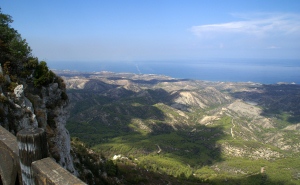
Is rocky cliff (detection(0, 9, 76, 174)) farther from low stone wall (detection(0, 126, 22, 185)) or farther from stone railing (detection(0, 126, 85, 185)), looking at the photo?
stone railing (detection(0, 126, 85, 185))

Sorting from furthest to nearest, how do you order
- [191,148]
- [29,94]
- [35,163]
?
[191,148] < [29,94] < [35,163]

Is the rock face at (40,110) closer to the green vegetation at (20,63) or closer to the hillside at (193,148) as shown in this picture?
the green vegetation at (20,63)

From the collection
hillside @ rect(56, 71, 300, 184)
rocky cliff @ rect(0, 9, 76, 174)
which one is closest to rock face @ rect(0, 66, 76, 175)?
rocky cliff @ rect(0, 9, 76, 174)

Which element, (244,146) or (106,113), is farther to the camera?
(106,113)

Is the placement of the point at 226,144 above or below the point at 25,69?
below

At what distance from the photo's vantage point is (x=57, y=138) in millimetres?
20172

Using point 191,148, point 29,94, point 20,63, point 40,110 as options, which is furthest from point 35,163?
point 191,148

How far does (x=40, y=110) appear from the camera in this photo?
16.8m

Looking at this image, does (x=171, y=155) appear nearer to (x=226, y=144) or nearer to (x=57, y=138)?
(x=226, y=144)

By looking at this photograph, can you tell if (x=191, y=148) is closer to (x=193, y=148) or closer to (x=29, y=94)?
(x=193, y=148)

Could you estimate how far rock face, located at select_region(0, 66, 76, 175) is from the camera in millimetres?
12164

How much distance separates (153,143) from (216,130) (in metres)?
67.3

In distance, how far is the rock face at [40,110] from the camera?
39.9 ft

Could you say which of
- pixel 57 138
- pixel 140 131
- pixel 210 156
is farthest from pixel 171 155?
pixel 57 138
